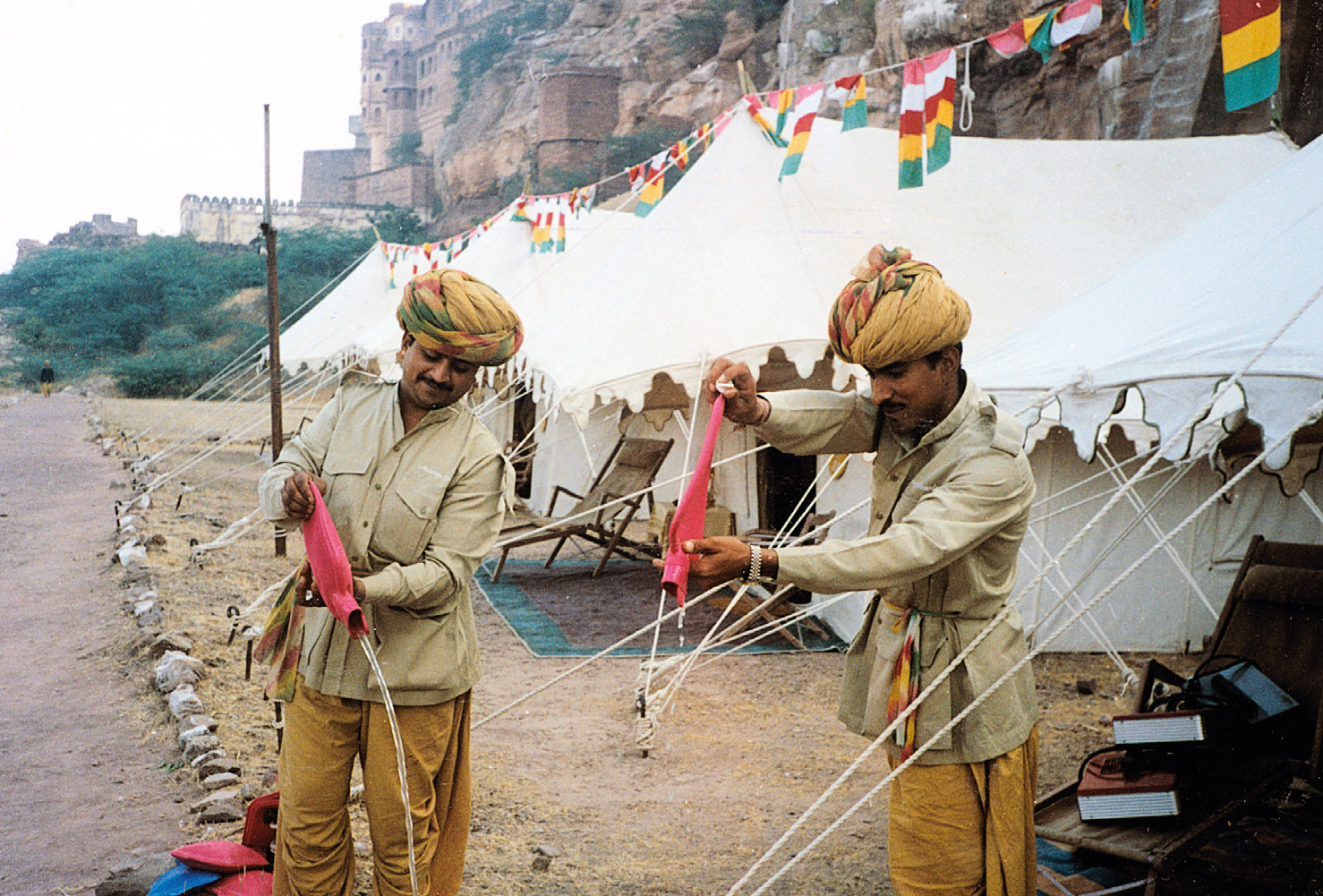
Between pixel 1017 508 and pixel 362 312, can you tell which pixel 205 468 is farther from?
pixel 1017 508

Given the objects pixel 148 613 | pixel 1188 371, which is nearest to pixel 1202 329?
pixel 1188 371

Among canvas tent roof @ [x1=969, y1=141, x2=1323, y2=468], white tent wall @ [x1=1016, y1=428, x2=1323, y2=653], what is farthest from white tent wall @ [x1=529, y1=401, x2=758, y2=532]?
canvas tent roof @ [x1=969, y1=141, x2=1323, y2=468]

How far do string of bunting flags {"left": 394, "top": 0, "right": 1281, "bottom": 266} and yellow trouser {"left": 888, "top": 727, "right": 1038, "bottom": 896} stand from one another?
2.91 m

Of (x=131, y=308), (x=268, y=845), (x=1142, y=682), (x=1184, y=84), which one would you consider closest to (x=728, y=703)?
(x=1142, y=682)

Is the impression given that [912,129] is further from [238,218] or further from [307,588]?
[238,218]

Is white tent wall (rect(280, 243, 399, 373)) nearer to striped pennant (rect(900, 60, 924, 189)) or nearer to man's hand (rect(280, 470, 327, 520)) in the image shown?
striped pennant (rect(900, 60, 924, 189))

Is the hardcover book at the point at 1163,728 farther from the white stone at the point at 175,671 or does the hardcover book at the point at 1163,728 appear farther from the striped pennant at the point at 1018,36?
the white stone at the point at 175,671

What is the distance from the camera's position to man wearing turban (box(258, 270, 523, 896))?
2111 mm

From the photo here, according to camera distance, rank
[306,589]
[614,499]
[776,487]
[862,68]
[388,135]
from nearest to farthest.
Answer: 1. [306,589]
2. [614,499]
3. [776,487]
4. [862,68]
5. [388,135]

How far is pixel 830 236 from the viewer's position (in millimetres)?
7070

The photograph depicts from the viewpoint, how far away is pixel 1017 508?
1745 mm

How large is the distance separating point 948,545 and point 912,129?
16.8 feet

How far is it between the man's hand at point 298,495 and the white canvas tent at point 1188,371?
2.19 metres

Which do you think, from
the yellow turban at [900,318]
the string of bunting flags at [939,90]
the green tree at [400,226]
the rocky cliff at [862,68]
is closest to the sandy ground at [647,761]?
the yellow turban at [900,318]
